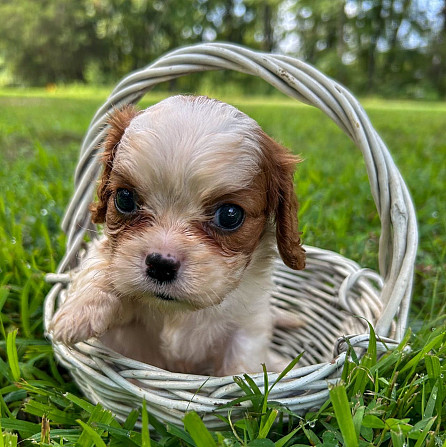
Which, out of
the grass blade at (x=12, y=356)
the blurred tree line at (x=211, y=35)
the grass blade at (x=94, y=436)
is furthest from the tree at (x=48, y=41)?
the grass blade at (x=94, y=436)

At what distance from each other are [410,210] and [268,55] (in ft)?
2.70

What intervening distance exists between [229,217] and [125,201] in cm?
37

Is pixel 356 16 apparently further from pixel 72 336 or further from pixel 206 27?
pixel 72 336

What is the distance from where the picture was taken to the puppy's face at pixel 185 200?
1.59m

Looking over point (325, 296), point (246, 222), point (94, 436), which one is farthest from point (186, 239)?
point (325, 296)

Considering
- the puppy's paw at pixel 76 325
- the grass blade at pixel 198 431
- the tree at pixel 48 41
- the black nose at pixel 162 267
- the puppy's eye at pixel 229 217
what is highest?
the tree at pixel 48 41

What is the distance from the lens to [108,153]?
6.34ft

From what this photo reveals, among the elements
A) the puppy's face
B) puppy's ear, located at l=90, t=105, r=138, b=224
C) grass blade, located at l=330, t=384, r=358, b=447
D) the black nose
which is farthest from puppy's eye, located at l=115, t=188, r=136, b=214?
grass blade, located at l=330, t=384, r=358, b=447

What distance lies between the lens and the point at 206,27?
100 ft

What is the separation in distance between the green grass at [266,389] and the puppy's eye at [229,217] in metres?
0.51

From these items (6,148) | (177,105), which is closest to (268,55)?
(177,105)

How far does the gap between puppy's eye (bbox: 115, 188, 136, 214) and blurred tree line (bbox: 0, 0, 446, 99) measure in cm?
2704

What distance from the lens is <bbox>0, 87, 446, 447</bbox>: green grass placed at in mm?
1515

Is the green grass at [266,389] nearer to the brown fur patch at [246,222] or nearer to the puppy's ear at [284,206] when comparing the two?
the puppy's ear at [284,206]
